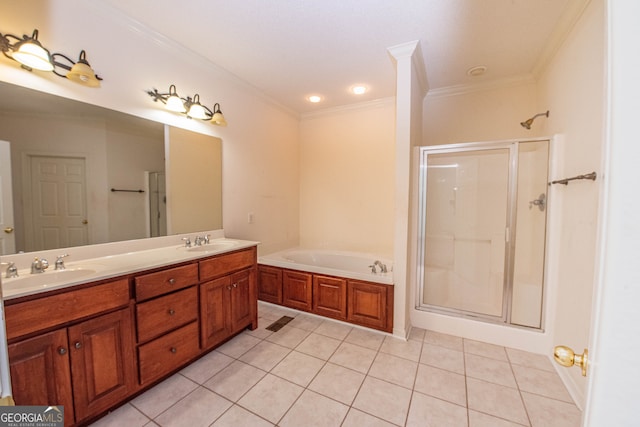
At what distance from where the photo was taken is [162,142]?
208 cm

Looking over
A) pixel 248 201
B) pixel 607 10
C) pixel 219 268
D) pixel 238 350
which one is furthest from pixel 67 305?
pixel 607 10

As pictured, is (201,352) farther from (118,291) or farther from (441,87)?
(441,87)

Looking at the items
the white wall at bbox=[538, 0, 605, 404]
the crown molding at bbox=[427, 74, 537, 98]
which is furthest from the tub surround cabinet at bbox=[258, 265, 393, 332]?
the crown molding at bbox=[427, 74, 537, 98]

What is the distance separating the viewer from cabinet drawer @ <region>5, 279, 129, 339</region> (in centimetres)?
105

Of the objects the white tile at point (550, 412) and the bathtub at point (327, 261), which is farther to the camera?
the bathtub at point (327, 261)

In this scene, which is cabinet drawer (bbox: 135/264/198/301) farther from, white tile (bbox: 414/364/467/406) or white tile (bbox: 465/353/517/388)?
white tile (bbox: 465/353/517/388)

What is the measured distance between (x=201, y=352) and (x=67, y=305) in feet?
3.11

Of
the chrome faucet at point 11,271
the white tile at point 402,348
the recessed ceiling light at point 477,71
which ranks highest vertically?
the recessed ceiling light at point 477,71

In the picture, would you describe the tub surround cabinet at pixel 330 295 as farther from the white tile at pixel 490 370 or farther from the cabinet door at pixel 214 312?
the cabinet door at pixel 214 312

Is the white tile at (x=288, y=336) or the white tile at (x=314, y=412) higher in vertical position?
the white tile at (x=288, y=336)

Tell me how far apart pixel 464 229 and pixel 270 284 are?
2.26 metres

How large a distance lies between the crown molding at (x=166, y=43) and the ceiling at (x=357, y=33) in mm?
30

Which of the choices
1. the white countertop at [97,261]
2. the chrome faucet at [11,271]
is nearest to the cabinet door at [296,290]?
the white countertop at [97,261]

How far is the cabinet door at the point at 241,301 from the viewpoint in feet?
6.91
